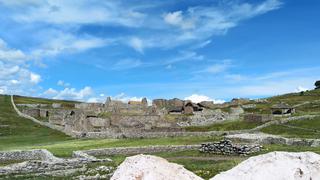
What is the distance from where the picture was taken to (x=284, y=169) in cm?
1306

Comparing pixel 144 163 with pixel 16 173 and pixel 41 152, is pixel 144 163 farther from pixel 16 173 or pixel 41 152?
pixel 41 152

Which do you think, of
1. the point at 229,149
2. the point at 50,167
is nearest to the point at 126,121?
the point at 229,149

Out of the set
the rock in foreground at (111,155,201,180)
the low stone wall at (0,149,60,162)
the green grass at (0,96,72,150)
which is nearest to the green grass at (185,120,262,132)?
the green grass at (0,96,72,150)

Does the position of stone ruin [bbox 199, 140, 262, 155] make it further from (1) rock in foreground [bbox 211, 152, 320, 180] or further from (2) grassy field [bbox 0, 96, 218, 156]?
(1) rock in foreground [bbox 211, 152, 320, 180]

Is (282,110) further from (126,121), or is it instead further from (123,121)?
(123,121)

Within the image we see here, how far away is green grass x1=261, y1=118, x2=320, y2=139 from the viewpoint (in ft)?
241

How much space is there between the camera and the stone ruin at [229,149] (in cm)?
5022

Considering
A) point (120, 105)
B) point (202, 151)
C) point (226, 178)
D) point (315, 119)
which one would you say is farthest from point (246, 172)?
point (120, 105)

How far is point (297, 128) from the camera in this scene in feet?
256

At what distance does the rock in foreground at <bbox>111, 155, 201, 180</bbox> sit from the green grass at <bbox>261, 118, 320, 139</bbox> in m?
61.4

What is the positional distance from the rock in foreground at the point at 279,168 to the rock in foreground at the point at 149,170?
140cm

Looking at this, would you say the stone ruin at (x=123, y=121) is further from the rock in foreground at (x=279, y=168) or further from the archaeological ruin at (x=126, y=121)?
the rock in foreground at (x=279, y=168)

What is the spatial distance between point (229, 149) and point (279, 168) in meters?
38.7

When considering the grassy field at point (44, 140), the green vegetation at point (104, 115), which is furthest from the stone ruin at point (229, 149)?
the green vegetation at point (104, 115)
